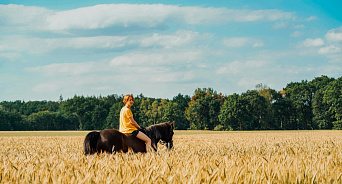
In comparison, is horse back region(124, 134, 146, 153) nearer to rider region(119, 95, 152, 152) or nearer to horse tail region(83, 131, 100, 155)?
rider region(119, 95, 152, 152)

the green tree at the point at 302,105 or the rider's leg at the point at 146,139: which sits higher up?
the green tree at the point at 302,105

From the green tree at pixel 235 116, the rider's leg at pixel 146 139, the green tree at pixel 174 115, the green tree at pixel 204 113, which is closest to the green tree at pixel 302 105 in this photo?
the green tree at pixel 235 116

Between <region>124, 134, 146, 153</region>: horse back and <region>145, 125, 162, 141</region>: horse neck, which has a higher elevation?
<region>145, 125, 162, 141</region>: horse neck

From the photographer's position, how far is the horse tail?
9.02m

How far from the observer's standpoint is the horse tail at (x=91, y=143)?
9.02 metres

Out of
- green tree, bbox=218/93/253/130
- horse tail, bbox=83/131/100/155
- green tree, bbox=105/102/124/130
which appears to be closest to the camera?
horse tail, bbox=83/131/100/155

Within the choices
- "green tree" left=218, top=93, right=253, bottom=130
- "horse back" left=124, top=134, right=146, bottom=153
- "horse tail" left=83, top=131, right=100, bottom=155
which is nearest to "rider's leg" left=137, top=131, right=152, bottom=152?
"horse back" left=124, top=134, right=146, bottom=153

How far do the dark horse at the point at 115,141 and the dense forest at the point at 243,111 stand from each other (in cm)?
8599

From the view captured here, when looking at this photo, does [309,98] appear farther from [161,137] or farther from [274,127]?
[161,137]

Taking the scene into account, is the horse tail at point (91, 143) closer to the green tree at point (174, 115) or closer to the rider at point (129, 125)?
the rider at point (129, 125)

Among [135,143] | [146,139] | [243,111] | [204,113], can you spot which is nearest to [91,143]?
[135,143]

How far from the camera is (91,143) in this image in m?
9.12

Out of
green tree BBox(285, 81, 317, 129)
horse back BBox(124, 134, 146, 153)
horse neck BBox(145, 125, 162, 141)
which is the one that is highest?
green tree BBox(285, 81, 317, 129)

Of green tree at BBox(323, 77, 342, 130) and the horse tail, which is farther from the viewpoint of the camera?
green tree at BBox(323, 77, 342, 130)
